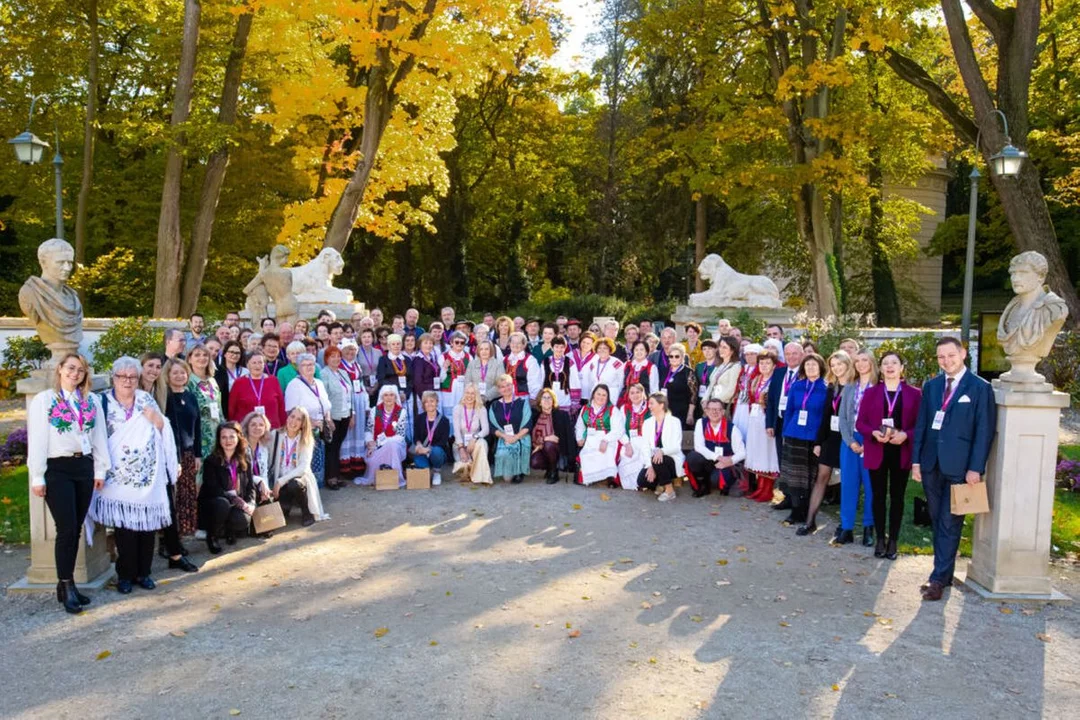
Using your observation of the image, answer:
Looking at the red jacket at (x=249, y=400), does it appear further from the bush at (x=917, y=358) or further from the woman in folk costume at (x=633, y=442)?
the bush at (x=917, y=358)

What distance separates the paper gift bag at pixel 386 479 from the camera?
934 centimetres

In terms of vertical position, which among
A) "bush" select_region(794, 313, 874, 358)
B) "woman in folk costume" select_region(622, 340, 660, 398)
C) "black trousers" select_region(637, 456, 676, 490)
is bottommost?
"black trousers" select_region(637, 456, 676, 490)

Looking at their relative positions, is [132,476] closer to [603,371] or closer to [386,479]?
[386,479]

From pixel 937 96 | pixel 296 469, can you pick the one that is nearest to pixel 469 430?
pixel 296 469

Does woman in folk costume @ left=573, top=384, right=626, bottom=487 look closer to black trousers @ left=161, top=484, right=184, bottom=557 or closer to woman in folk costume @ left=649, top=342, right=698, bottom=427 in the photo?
woman in folk costume @ left=649, top=342, right=698, bottom=427

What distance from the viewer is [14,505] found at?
854 centimetres

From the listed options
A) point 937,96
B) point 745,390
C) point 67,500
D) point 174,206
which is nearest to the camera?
point 67,500

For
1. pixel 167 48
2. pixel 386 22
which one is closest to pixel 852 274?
pixel 386 22

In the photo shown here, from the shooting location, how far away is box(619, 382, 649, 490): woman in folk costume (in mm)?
9297

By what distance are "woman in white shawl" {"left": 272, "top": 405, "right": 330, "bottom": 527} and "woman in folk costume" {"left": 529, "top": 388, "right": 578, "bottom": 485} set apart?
2658 mm

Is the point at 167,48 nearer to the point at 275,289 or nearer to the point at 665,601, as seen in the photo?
the point at 275,289

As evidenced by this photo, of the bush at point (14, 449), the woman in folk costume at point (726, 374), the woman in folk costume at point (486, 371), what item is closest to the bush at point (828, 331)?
the woman in folk costume at point (726, 374)

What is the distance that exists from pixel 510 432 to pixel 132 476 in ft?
14.8

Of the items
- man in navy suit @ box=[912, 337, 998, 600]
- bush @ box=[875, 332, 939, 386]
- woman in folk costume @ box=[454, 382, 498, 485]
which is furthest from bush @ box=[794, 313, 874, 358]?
man in navy suit @ box=[912, 337, 998, 600]
